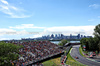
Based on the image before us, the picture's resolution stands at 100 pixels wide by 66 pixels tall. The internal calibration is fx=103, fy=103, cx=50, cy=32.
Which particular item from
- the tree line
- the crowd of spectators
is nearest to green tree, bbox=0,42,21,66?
the crowd of spectators

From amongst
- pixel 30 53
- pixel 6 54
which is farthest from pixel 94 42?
pixel 6 54

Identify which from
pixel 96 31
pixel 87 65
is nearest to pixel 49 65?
pixel 87 65

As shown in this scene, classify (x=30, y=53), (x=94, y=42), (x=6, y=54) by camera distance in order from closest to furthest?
(x=6, y=54) < (x=30, y=53) < (x=94, y=42)

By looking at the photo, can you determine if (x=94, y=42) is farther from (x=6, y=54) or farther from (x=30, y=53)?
(x=6, y=54)

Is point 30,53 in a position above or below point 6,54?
below

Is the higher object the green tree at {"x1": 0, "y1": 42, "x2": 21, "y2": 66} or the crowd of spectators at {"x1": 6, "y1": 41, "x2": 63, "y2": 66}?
the green tree at {"x1": 0, "y1": 42, "x2": 21, "y2": 66}

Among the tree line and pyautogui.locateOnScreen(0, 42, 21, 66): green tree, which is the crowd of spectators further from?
the tree line

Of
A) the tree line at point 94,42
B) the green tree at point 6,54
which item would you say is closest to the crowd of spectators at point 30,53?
the green tree at point 6,54

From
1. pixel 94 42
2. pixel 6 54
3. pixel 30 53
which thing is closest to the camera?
pixel 6 54

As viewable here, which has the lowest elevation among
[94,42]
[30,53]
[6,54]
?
[30,53]

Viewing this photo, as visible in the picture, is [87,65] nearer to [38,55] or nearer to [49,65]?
[49,65]

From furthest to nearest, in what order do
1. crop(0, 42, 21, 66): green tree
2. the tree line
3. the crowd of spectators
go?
the tree line < the crowd of spectators < crop(0, 42, 21, 66): green tree
